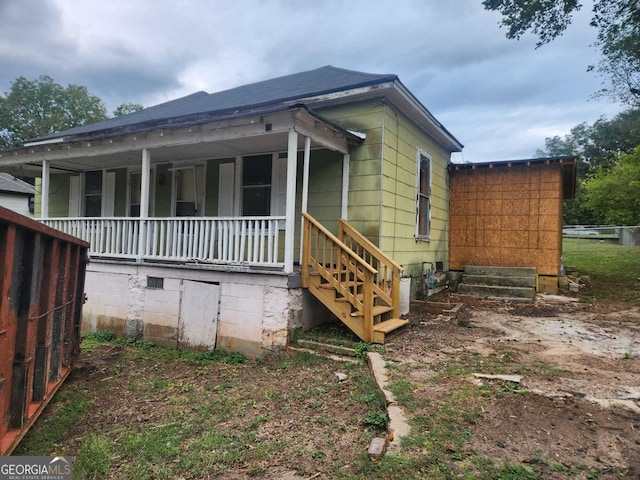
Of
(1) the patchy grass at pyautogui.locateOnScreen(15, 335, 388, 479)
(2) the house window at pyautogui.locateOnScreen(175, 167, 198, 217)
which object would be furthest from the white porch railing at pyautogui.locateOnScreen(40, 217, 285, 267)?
(1) the patchy grass at pyautogui.locateOnScreen(15, 335, 388, 479)

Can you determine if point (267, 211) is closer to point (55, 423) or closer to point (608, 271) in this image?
point (55, 423)

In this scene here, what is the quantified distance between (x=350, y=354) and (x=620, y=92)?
1860cm

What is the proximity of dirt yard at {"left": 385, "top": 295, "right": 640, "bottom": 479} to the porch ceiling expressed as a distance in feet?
10.8

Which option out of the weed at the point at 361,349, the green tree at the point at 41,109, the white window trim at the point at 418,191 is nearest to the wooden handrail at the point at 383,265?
the weed at the point at 361,349

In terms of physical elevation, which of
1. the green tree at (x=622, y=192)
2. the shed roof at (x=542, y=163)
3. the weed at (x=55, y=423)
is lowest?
the weed at (x=55, y=423)

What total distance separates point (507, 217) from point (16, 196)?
21.3 m

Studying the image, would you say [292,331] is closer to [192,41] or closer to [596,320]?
[596,320]

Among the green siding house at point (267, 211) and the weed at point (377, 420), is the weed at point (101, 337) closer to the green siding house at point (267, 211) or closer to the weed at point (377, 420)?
the green siding house at point (267, 211)

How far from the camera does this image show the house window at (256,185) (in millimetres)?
7363

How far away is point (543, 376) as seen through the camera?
382cm

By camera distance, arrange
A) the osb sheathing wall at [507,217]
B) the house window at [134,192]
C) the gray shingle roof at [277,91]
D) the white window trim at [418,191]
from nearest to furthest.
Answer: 1. the gray shingle roof at [277,91]
2. the white window trim at [418,191]
3. the osb sheathing wall at [507,217]
4. the house window at [134,192]

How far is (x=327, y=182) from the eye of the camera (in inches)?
272

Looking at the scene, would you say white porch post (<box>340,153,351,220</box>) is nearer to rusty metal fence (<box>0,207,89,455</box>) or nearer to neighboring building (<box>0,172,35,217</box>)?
rusty metal fence (<box>0,207,89,455</box>)

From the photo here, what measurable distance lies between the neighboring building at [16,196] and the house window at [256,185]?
15762 mm
